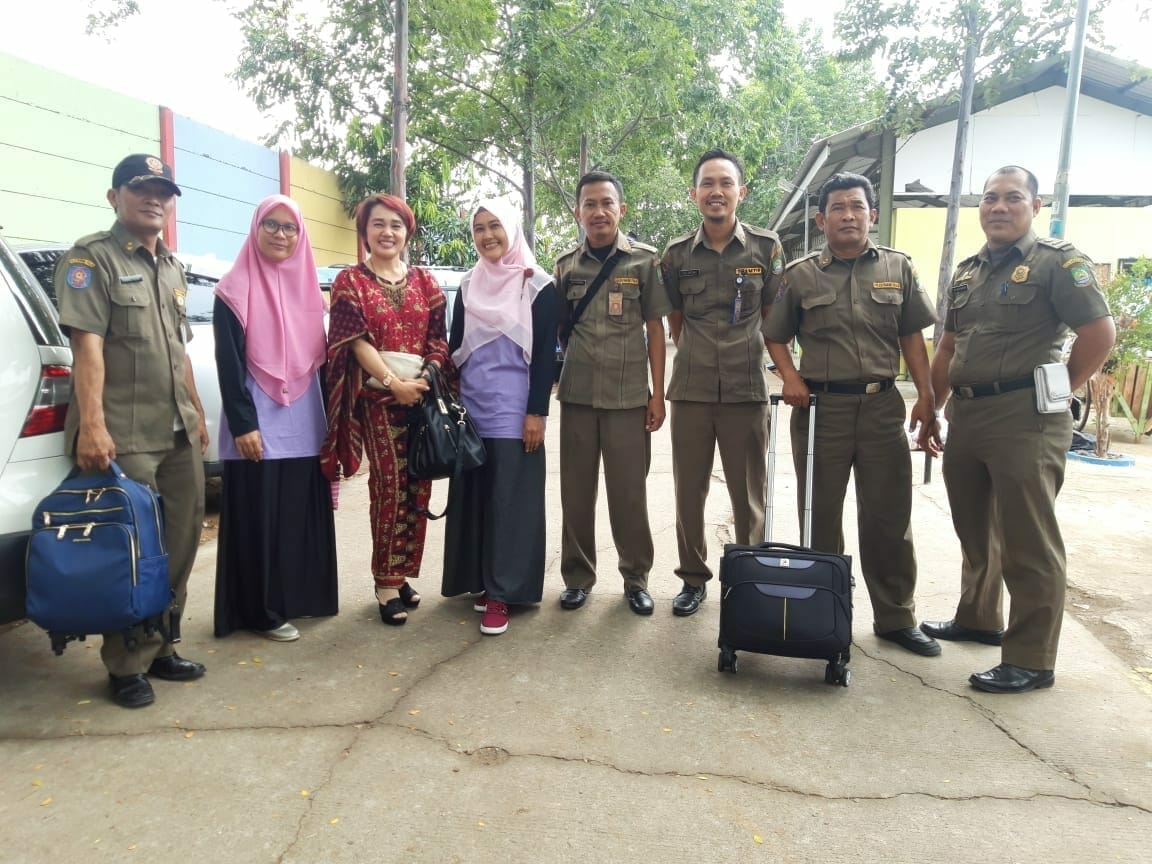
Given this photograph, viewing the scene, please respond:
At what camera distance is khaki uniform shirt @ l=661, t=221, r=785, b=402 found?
3.65 metres

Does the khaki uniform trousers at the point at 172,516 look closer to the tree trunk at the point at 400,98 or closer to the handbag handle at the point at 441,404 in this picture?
the handbag handle at the point at 441,404

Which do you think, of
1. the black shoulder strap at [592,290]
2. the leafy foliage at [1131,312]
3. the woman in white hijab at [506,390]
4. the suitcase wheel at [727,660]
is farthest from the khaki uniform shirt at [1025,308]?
the leafy foliage at [1131,312]

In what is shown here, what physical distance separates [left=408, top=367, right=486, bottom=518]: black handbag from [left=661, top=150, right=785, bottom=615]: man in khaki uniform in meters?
0.95

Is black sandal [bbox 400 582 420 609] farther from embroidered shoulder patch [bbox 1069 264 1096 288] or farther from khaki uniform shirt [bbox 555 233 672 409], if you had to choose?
embroidered shoulder patch [bbox 1069 264 1096 288]

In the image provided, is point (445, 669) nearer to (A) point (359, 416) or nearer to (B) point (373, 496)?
(B) point (373, 496)

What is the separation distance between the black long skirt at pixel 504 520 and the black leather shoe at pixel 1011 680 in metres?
1.79

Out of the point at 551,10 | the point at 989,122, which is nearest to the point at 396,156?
the point at 551,10

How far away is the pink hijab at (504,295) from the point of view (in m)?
3.50

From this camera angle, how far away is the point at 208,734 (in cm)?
262


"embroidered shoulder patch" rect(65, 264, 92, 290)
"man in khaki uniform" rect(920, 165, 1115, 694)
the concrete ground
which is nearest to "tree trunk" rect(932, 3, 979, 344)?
"man in khaki uniform" rect(920, 165, 1115, 694)

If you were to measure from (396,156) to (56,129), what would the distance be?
330cm

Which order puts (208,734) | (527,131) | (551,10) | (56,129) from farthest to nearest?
(527,131), (551,10), (56,129), (208,734)

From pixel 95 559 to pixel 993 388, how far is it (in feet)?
10.3

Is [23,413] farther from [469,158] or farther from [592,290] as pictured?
[469,158]
